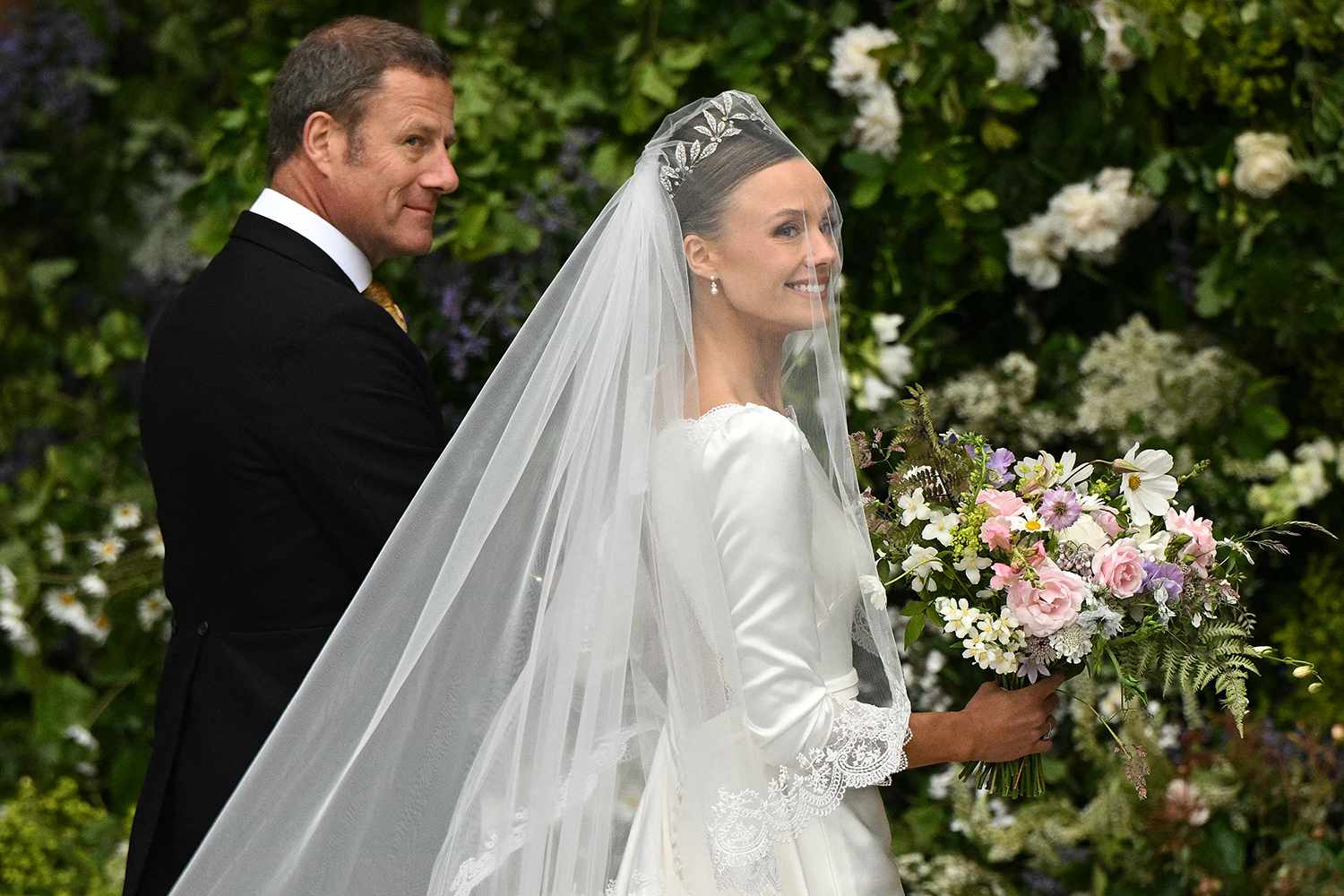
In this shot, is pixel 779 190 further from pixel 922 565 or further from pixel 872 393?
pixel 872 393

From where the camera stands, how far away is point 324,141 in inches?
96.9

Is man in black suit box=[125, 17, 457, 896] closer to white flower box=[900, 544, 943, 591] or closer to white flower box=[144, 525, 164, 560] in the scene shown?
white flower box=[900, 544, 943, 591]

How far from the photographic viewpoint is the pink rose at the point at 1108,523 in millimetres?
2088

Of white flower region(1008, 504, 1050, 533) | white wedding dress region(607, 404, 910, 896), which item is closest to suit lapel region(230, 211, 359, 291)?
white wedding dress region(607, 404, 910, 896)

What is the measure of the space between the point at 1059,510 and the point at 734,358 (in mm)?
494

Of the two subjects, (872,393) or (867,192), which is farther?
(867,192)

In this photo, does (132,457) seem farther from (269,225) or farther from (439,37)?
(269,225)

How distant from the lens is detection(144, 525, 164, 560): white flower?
407 cm

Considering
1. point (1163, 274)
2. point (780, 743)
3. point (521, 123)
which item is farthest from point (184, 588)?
point (1163, 274)

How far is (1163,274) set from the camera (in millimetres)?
3740

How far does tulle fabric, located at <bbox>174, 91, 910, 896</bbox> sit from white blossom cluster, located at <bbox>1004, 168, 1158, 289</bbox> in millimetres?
1602

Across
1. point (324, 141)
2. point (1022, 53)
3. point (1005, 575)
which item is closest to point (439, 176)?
point (324, 141)

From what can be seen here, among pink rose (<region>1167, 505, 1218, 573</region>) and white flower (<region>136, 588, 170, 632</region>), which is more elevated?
pink rose (<region>1167, 505, 1218, 573</region>)

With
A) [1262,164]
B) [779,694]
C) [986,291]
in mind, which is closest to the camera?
[779,694]
